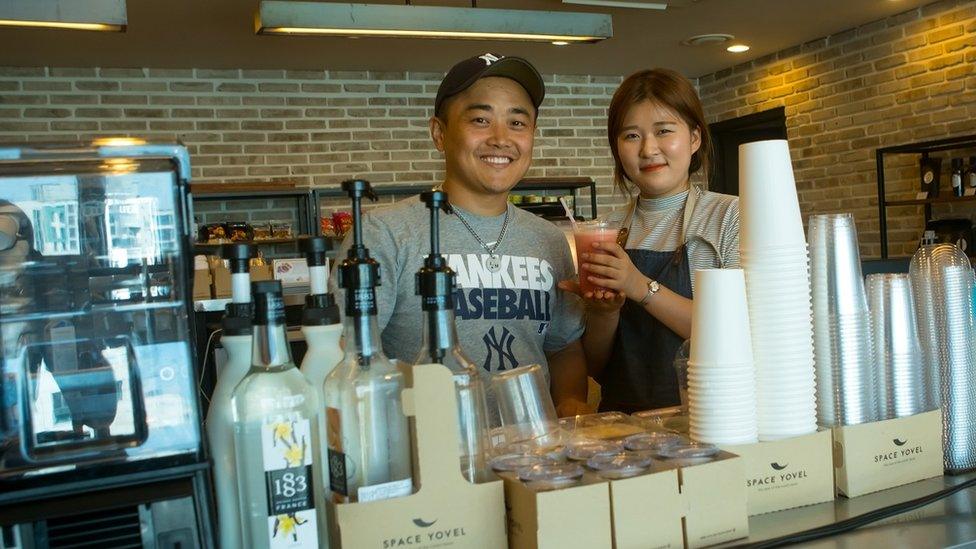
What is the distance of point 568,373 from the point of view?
80.2 inches

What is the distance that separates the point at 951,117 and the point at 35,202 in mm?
6041

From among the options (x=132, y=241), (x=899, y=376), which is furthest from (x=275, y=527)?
(x=899, y=376)

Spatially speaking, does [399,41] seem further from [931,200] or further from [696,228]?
[696,228]

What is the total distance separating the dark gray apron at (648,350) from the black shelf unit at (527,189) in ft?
15.0

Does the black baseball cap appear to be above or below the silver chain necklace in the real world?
above

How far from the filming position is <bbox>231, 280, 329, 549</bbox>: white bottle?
963 millimetres

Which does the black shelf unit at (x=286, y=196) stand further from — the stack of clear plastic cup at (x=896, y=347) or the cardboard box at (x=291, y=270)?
the stack of clear plastic cup at (x=896, y=347)

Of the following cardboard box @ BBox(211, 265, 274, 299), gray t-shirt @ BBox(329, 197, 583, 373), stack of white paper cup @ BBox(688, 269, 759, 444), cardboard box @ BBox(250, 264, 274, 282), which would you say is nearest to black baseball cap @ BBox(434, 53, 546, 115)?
gray t-shirt @ BBox(329, 197, 583, 373)

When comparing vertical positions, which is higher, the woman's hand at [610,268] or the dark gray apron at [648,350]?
the woman's hand at [610,268]

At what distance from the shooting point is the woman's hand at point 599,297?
71.7 inches

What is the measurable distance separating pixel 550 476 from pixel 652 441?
0.20 m

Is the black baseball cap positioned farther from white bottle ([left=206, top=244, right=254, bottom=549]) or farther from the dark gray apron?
white bottle ([left=206, top=244, right=254, bottom=549])

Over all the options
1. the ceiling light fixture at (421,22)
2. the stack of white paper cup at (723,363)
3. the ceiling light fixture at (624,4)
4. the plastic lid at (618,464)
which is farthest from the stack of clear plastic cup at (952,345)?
the ceiling light fixture at (624,4)

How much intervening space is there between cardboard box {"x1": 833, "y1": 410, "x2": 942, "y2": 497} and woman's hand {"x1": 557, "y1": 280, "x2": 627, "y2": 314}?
0.65 m
